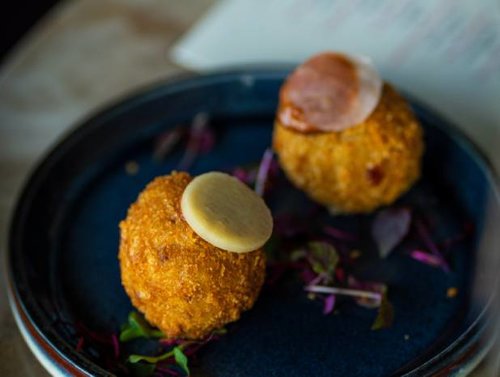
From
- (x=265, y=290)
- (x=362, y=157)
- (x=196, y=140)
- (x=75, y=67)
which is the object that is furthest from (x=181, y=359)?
(x=75, y=67)

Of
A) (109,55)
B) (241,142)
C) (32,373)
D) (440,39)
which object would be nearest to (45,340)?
(32,373)

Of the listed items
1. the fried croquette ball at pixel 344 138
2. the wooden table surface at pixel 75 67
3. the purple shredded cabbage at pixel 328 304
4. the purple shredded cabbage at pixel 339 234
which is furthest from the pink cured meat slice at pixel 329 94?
the wooden table surface at pixel 75 67

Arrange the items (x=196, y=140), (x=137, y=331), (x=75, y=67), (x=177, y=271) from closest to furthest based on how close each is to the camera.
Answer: (x=177, y=271) → (x=137, y=331) → (x=196, y=140) → (x=75, y=67)

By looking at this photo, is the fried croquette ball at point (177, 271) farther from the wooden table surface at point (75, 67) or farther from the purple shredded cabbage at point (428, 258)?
the wooden table surface at point (75, 67)

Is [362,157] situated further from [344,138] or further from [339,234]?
[339,234]

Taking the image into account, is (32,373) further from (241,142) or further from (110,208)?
(241,142)

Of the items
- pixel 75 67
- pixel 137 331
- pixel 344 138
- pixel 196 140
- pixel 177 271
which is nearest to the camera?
pixel 177 271

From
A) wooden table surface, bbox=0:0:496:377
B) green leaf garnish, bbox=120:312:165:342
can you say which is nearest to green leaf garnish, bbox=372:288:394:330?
green leaf garnish, bbox=120:312:165:342
